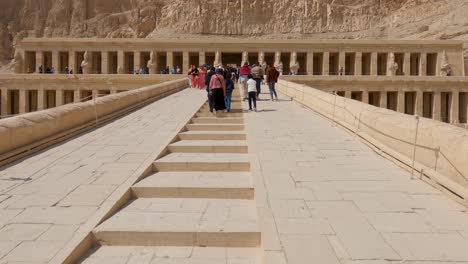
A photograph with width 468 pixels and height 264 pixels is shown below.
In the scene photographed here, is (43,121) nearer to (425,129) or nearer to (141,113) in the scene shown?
(141,113)

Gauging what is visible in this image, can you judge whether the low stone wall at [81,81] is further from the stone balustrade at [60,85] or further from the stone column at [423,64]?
the stone column at [423,64]

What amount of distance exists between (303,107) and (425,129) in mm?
9710

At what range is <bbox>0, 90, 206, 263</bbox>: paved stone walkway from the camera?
15.8 ft

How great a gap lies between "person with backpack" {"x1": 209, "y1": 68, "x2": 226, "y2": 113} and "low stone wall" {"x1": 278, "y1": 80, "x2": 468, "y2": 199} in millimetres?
3274

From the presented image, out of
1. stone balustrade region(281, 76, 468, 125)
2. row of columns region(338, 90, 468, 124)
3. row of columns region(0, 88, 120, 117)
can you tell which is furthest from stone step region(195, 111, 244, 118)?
row of columns region(0, 88, 120, 117)

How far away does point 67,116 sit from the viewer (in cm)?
1047

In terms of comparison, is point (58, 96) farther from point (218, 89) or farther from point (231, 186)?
point (231, 186)

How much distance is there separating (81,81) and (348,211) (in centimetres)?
2894

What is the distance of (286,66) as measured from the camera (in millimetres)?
45969

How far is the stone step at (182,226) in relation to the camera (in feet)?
16.7

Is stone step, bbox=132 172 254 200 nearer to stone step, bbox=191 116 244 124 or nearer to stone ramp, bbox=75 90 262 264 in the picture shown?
stone ramp, bbox=75 90 262 264

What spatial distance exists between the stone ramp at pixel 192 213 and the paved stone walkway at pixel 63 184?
14.7 inches

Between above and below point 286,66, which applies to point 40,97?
below

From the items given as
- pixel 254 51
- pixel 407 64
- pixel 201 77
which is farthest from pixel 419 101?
pixel 201 77
